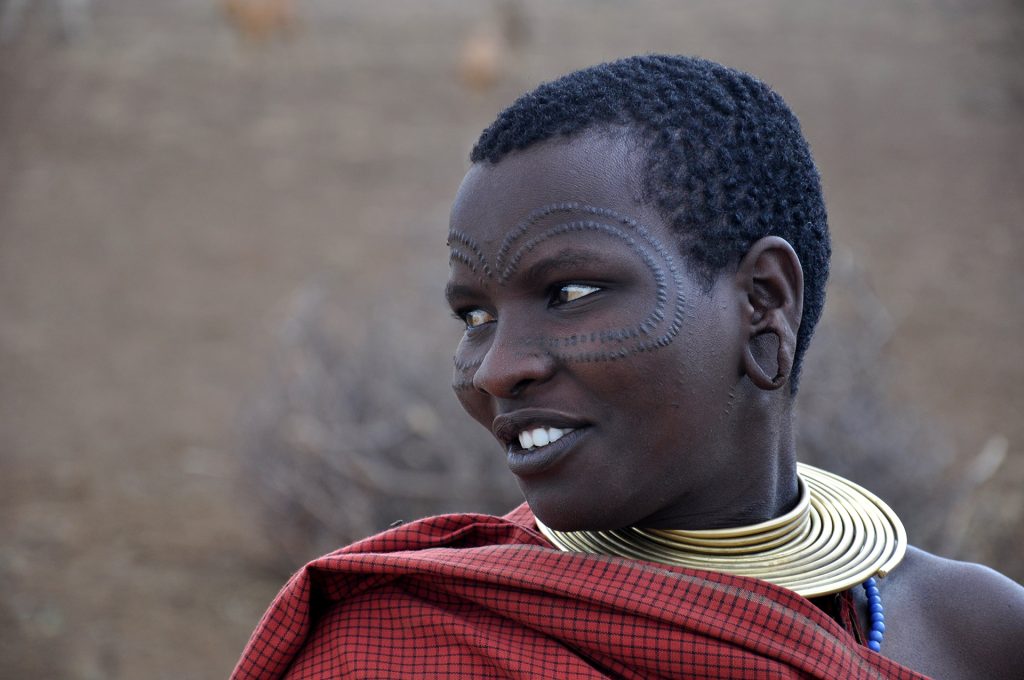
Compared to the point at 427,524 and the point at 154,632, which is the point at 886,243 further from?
the point at 427,524

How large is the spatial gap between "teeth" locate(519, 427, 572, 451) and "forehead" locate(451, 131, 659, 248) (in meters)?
0.29

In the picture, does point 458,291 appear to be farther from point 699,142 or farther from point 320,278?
point 320,278

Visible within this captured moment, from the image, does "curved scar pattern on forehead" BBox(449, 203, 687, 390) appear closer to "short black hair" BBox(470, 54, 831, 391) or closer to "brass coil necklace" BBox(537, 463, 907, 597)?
"short black hair" BBox(470, 54, 831, 391)

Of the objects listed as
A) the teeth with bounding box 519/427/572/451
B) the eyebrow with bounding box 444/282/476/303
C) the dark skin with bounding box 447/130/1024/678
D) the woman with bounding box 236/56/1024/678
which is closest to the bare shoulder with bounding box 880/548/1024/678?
the woman with bounding box 236/56/1024/678

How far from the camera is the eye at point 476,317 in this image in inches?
71.9

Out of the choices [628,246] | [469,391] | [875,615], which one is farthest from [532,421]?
[875,615]

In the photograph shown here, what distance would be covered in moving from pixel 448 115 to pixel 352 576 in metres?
14.7

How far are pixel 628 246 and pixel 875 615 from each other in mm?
767

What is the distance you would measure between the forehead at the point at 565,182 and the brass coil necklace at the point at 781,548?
0.52 meters

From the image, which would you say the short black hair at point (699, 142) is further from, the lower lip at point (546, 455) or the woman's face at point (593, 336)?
the lower lip at point (546, 455)

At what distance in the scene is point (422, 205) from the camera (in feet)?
43.9

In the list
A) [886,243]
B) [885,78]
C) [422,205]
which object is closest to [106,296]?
[422,205]

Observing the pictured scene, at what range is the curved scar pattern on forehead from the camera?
167 cm

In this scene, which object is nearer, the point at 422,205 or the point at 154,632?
the point at 154,632
